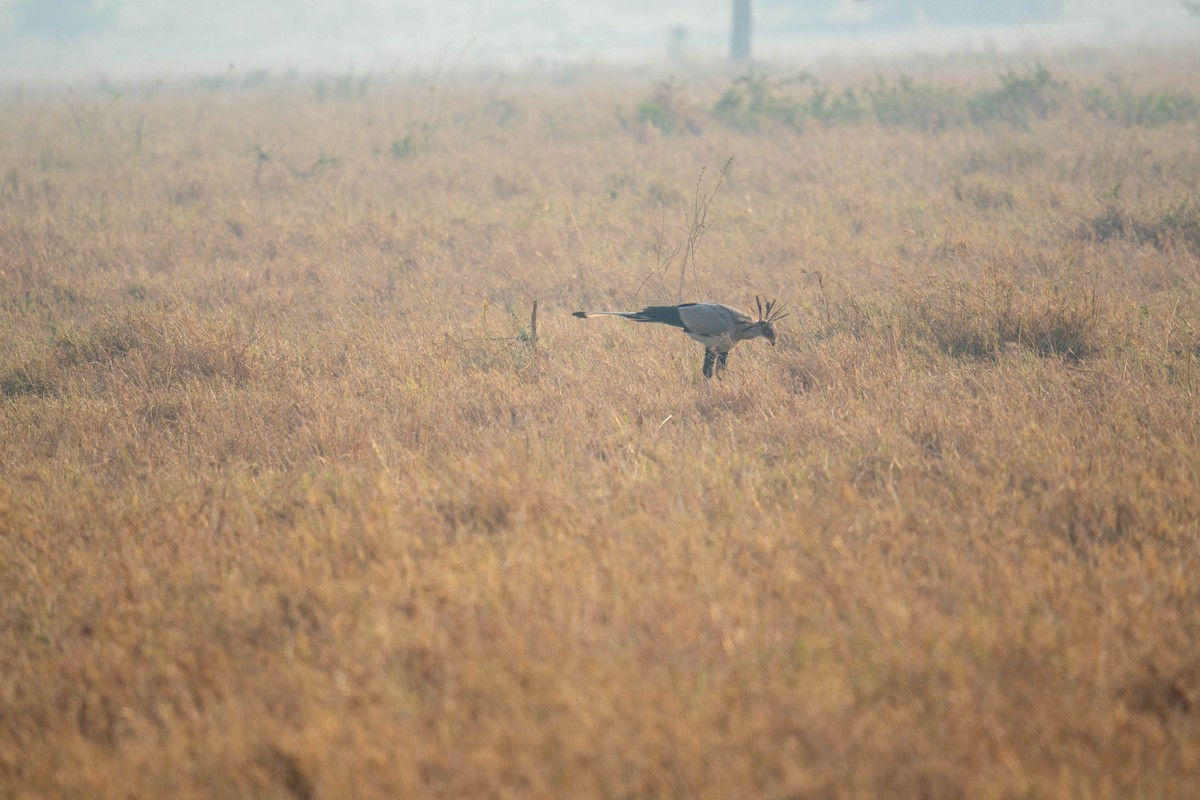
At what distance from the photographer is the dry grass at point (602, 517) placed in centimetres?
232

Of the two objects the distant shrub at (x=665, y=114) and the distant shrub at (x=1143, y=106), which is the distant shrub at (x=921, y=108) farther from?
the distant shrub at (x=665, y=114)

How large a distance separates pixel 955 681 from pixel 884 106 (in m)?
13.3

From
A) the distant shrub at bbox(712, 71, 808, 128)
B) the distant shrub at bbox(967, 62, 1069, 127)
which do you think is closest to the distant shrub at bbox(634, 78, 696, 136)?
the distant shrub at bbox(712, 71, 808, 128)

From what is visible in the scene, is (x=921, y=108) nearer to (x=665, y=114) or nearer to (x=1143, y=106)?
(x=1143, y=106)

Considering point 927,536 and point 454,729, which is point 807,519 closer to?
point 927,536

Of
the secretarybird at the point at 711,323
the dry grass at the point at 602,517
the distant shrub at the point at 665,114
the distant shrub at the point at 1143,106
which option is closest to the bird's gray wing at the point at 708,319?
the secretarybird at the point at 711,323

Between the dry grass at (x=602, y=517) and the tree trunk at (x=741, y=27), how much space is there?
25.5 metres

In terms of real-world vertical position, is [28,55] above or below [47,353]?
above

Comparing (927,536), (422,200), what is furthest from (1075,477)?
(422,200)

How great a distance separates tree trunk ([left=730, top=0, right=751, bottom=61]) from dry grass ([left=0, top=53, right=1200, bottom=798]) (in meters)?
25.5

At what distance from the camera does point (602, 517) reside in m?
3.49

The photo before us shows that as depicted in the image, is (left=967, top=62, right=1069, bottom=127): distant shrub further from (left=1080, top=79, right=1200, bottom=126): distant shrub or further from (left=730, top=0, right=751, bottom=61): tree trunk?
(left=730, top=0, right=751, bottom=61): tree trunk

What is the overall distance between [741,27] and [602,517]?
104 ft

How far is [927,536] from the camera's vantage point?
3.30 metres
